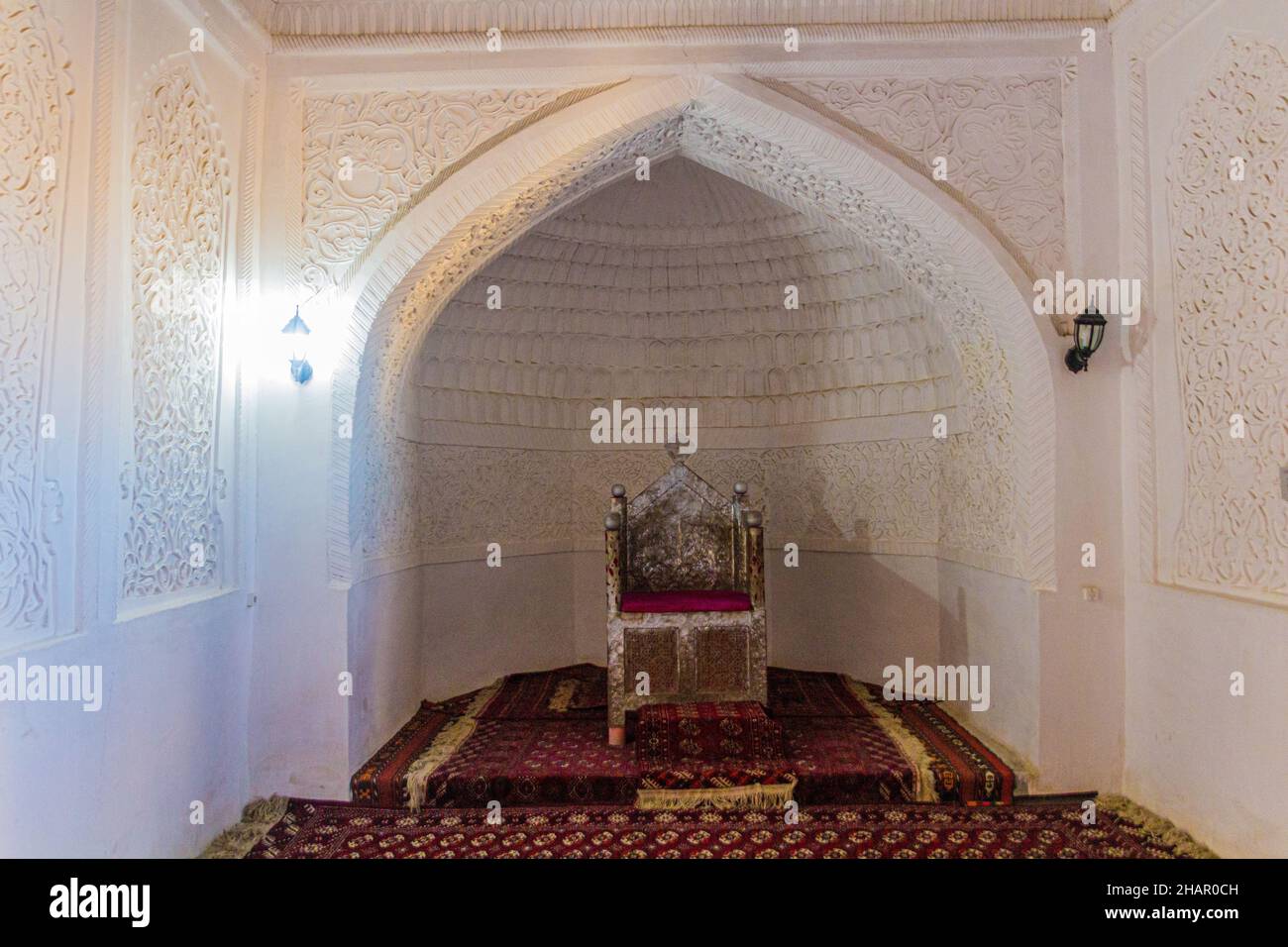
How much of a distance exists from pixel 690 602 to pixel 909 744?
1.29m

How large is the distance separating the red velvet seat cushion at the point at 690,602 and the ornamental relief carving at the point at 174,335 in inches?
76.1

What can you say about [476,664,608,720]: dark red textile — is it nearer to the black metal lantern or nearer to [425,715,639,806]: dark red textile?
[425,715,639,806]: dark red textile

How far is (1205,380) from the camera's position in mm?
3188

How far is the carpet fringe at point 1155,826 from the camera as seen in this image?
10.1 ft

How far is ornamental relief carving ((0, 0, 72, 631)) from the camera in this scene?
2273mm

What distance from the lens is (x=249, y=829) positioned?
3.39 m

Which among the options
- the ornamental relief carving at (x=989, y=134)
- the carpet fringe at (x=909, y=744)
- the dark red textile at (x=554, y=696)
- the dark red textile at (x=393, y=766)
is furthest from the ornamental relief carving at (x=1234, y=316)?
the dark red textile at (x=393, y=766)

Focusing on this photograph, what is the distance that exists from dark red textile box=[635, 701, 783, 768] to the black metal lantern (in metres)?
2.15

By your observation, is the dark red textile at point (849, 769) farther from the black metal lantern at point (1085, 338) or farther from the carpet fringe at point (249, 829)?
the carpet fringe at point (249, 829)

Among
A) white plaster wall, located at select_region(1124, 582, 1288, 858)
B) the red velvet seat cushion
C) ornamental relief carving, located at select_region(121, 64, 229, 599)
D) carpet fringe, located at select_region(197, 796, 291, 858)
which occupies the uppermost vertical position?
ornamental relief carving, located at select_region(121, 64, 229, 599)

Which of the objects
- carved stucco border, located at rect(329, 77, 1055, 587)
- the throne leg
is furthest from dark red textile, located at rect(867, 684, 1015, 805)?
the throne leg

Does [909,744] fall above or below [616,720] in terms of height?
below

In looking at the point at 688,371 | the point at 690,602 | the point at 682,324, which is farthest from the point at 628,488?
the point at 690,602

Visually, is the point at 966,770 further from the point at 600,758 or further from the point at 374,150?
the point at 374,150
